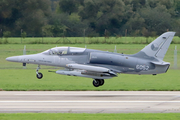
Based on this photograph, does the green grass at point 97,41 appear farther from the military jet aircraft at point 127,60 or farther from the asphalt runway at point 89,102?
the asphalt runway at point 89,102

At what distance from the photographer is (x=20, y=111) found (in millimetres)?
14172

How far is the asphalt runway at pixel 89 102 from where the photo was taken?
14.6 metres

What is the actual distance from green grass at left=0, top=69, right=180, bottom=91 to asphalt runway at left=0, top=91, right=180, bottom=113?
145 cm

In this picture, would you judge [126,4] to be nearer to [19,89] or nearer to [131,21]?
[131,21]

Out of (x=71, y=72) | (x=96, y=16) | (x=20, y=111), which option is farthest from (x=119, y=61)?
(x=96, y=16)

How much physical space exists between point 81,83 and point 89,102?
7681mm

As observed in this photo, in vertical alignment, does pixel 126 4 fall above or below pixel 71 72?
above

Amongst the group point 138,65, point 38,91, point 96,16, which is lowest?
point 38,91

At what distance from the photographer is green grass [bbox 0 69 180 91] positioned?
2183cm

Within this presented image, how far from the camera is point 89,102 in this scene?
1658 cm

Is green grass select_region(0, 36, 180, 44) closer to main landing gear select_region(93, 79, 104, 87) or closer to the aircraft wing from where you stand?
main landing gear select_region(93, 79, 104, 87)

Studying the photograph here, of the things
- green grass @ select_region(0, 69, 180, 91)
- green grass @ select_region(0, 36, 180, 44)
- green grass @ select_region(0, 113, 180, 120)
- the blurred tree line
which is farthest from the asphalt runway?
the blurred tree line

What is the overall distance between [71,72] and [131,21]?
37.6 meters

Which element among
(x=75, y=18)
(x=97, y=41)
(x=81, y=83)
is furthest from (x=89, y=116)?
(x=75, y=18)
